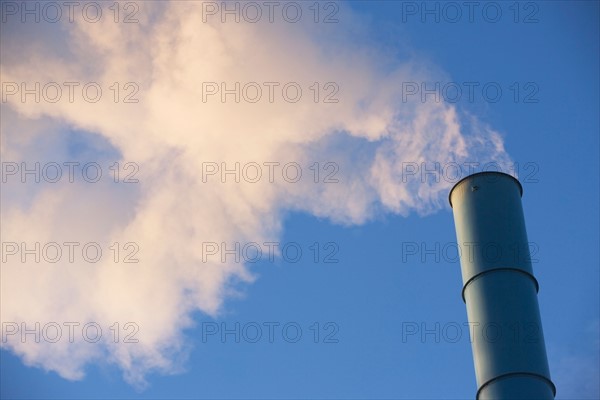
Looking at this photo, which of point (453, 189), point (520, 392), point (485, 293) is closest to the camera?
point (520, 392)

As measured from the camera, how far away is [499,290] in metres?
21.2

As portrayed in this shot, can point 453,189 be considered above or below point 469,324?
A: above

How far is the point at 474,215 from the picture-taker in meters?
22.3

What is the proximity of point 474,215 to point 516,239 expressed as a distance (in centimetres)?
117

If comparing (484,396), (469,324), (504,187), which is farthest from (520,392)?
(504,187)

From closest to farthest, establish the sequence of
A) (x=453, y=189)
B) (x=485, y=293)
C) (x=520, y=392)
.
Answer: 1. (x=520, y=392)
2. (x=485, y=293)
3. (x=453, y=189)

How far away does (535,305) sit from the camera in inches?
841

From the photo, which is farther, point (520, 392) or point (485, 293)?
point (485, 293)

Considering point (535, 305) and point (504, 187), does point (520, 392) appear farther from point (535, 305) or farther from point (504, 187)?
point (504, 187)

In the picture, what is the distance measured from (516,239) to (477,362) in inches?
121

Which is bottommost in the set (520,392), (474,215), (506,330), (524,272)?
(520,392)

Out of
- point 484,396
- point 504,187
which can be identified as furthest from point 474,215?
point 484,396

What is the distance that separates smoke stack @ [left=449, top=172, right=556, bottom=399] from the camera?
20.1 metres

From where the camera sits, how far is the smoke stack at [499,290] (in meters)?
20.1
